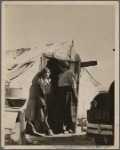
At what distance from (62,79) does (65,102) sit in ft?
0.22

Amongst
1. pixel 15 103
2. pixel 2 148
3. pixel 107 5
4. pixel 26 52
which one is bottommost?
pixel 2 148

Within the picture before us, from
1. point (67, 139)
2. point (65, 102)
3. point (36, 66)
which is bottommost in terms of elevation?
point (67, 139)

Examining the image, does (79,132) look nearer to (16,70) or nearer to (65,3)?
(16,70)

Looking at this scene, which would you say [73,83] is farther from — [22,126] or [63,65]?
[22,126]

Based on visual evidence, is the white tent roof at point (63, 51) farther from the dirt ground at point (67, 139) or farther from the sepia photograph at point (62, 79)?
the dirt ground at point (67, 139)

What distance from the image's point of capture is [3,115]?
0.77 metres

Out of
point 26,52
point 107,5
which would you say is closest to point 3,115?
point 26,52

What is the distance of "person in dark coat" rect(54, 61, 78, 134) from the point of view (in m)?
0.76

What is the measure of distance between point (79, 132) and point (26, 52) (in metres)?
0.28

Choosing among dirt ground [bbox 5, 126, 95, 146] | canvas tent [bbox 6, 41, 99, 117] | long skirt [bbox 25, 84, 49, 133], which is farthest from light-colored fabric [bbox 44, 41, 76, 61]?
dirt ground [bbox 5, 126, 95, 146]

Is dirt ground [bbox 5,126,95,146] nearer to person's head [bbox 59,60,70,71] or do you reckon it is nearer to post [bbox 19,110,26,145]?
post [bbox 19,110,26,145]

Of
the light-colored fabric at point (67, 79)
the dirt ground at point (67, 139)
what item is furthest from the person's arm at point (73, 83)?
the dirt ground at point (67, 139)

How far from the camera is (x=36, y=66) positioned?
77 centimetres

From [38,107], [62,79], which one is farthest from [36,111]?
[62,79]
